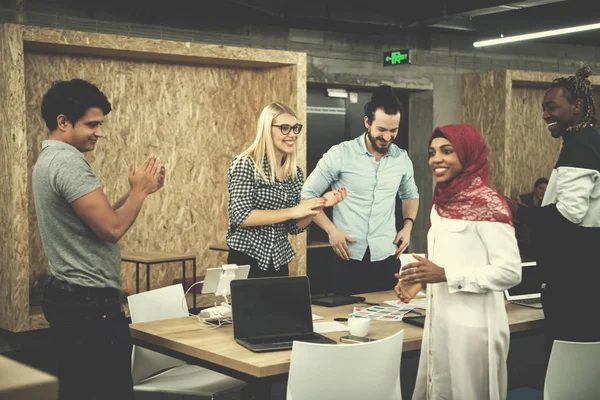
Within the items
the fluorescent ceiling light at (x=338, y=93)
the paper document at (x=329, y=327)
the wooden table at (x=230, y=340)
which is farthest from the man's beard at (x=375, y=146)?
the fluorescent ceiling light at (x=338, y=93)

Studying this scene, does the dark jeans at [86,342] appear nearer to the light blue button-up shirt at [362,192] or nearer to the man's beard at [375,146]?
the light blue button-up shirt at [362,192]

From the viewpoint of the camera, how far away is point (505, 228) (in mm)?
2346

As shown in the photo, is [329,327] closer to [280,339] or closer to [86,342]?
[280,339]

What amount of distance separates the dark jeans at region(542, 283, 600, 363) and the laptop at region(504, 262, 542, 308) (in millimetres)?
435

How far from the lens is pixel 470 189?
2.40m

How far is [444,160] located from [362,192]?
4.90 feet

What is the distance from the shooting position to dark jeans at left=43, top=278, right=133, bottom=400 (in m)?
2.42

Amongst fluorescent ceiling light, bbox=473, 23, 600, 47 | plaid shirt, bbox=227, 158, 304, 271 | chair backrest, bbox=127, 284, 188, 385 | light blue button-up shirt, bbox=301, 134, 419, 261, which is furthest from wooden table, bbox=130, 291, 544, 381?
fluorescent ceiling light, bbox=473, 23, 600, 47

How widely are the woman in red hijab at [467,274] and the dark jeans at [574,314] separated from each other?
1.66ft

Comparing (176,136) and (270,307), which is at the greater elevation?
(176,136)

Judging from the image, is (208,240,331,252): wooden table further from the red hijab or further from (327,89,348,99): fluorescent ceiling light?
the red hijab

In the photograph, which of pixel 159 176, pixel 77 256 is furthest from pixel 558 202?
pixel 77 256

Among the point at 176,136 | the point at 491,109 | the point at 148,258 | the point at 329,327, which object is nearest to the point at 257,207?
the point at 329,327

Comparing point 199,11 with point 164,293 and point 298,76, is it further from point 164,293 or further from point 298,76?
point 164,293
